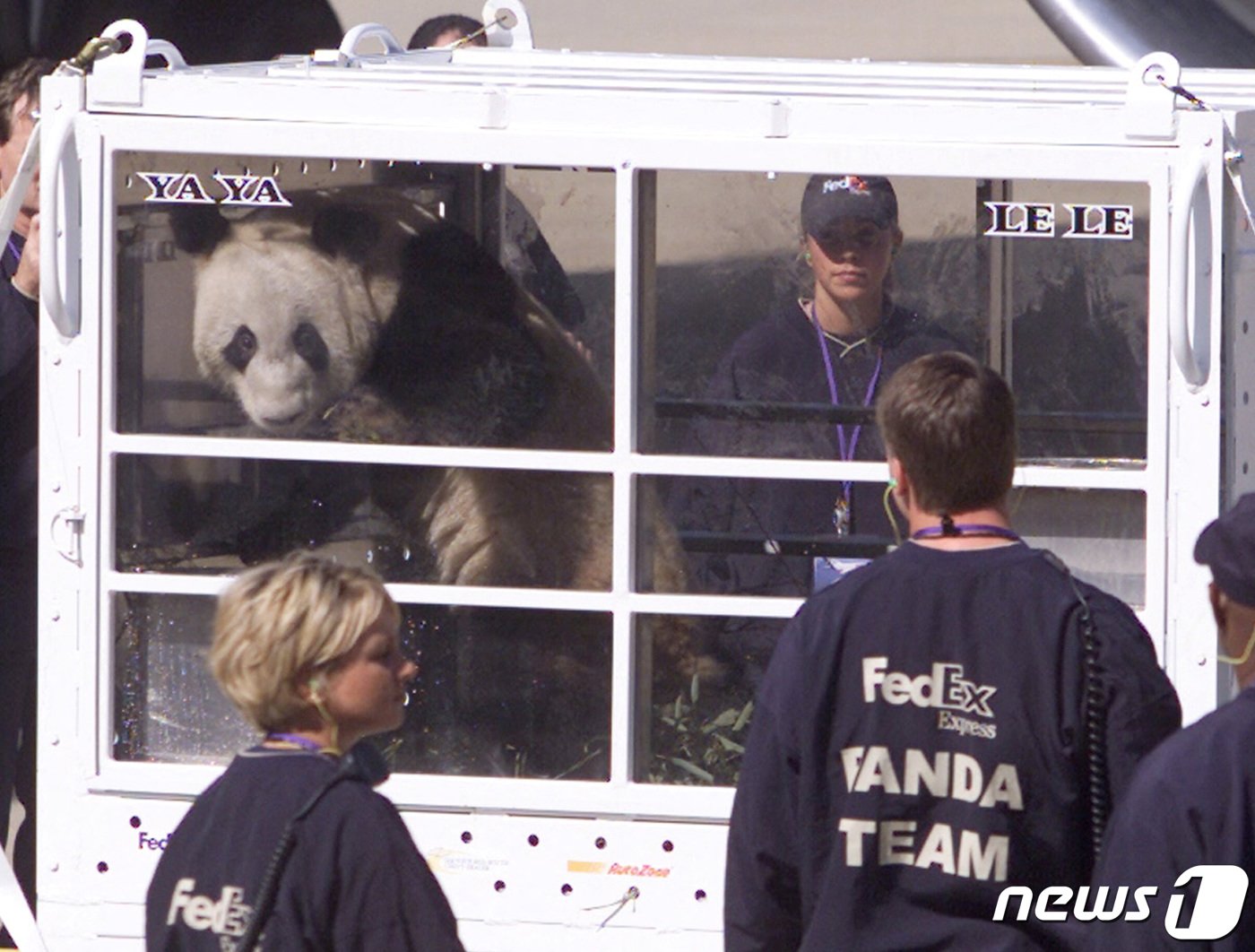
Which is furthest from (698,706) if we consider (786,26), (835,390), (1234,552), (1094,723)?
(786,26)

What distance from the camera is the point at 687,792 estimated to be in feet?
11.1

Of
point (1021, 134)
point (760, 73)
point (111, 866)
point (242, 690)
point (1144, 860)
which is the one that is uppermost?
point (760, 73)

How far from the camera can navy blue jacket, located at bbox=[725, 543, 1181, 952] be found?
7.90 feet

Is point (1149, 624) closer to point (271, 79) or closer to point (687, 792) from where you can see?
point (687, 792)

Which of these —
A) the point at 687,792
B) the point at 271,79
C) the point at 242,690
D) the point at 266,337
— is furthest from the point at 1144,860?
the point at 271,79

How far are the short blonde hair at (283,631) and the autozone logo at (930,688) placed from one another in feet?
2.03

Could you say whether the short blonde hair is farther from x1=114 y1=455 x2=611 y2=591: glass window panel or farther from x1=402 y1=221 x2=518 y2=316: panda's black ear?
x1=402 y1=221 x2=518 y2=316: panda's black ear

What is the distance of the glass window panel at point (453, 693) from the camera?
11.3ft

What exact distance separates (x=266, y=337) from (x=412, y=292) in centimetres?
27

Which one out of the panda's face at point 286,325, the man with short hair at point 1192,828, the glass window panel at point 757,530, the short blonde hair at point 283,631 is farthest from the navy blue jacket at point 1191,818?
the panda's face at point 286,325

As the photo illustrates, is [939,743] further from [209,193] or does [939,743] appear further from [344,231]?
[209,193]

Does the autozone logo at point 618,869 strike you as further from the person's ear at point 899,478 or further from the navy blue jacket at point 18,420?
the navy blue jacket at point 18,420

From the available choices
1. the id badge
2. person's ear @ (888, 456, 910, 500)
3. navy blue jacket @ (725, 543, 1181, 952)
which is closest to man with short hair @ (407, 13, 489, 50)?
the id badge

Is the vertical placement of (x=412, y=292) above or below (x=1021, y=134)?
below
